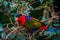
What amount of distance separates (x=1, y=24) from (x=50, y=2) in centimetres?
57

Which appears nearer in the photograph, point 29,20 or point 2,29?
point 29,20

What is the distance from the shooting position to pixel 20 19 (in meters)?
2.13

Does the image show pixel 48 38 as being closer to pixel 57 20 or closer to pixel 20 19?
pixel 57 20

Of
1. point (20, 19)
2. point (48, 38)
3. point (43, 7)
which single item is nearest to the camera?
point (20, 19)

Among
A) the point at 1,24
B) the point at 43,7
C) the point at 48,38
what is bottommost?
the point at 48,38

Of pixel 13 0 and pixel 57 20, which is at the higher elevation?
pixel 13 0

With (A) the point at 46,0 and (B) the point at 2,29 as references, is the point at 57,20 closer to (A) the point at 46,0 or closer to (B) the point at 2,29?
(A) the point at 46,0

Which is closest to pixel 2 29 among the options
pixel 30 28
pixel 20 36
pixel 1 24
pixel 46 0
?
pixel 1 24

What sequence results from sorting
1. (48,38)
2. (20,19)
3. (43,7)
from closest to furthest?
(20,19) < (48,38) < (43,7)

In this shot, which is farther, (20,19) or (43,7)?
(43,7)

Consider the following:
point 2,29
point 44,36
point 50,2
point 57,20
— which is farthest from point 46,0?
point 2,29

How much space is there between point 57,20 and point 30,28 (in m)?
0.39

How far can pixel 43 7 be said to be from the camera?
251 centimetres

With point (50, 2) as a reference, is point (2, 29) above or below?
below
